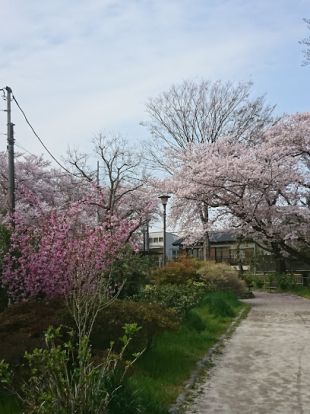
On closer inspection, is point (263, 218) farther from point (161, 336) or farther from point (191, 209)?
point (161, 336)

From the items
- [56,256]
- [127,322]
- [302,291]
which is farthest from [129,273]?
[302,291]

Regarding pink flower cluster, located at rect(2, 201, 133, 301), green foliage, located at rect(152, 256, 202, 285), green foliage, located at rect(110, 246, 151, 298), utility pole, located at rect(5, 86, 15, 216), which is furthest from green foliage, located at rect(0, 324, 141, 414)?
green foliage, located at rect(152, 256, 202, 285)

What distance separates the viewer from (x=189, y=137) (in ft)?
118

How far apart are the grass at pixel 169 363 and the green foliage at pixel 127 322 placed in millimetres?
460

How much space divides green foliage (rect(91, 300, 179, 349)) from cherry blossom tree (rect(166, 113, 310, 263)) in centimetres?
1547

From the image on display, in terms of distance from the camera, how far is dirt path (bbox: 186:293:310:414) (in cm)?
592

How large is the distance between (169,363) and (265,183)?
1581cm

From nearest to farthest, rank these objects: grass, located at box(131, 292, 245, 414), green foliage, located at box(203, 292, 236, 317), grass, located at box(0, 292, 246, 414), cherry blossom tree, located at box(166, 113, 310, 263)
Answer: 1. grass, located at box(0, 292, 246, 414)
2. grass, located at box(131, 292, 245, 414)
3. green foliage, located at box(203, 292, 236, 317)
4. cherry blossom tree, located at box(166, 113, 310, 263)

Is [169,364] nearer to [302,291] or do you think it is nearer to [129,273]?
[129,273]

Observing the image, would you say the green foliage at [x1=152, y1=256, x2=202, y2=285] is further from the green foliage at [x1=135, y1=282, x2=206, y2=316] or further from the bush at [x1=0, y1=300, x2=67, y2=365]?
the bush at [x1=0, y1=300, x2=67, y2=365]

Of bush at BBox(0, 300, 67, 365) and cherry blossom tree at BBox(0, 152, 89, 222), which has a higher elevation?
cherry blossom tree at BBox(0, 152, 89, 222)

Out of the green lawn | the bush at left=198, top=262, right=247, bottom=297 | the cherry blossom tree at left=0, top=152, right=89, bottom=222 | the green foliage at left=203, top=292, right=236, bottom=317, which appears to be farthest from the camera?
the cherry blossom tree at left=0, top=152, right=89, bottom=222

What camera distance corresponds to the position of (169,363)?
309 inches

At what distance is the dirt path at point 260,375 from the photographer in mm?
5918
